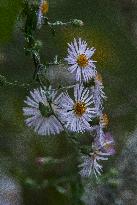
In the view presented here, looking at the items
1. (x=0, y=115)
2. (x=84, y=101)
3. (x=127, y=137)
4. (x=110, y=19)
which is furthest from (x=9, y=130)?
(x=84, y=101)

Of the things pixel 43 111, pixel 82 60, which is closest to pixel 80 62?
pixel 82 60

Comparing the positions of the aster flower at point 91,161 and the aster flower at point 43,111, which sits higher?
the aster flower at point 43,111

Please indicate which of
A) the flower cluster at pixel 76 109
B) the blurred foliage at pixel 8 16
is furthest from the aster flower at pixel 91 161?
the blurred foliage at pixel 8 16

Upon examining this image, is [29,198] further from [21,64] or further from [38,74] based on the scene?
[38,74]

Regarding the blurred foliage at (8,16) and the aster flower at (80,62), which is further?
the aster flower at (80,62)

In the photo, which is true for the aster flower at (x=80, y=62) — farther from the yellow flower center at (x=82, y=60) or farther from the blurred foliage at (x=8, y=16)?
the blurred foliage at (x=8, y=16)

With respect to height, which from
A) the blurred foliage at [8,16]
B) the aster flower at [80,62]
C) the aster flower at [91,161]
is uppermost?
the blurred foliage at [8,16]

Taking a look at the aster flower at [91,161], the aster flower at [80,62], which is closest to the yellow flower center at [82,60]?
the aster flower at [80,62]
